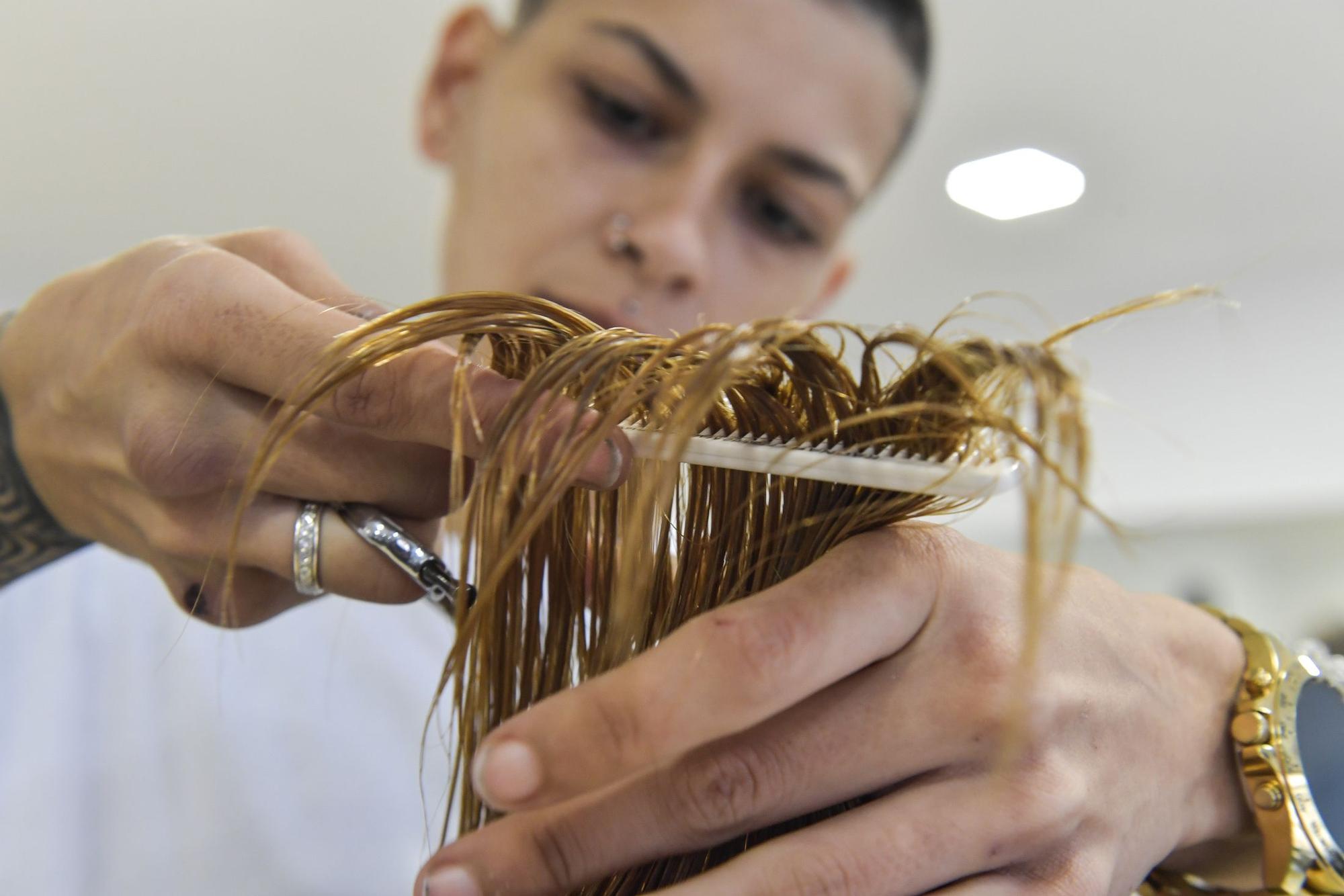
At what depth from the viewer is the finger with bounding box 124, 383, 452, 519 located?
13.5 inches

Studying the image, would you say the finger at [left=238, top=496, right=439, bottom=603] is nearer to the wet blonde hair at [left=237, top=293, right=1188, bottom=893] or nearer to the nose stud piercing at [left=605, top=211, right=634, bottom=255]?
the wet blonde hair at [left=237, top=293, right=1188, bottom=893]

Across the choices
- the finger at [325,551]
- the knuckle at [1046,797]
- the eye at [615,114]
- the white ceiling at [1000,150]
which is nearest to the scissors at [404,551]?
the finger at [325,551]

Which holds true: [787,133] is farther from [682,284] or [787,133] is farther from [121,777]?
[121,777]

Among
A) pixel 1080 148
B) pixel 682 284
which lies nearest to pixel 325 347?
pixel 682 284

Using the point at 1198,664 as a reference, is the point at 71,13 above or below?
above

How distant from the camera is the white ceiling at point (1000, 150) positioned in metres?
1.55

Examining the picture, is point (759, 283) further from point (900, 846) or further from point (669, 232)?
point (900, 846)

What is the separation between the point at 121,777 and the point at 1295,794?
0.77 meters

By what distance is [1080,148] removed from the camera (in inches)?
72.4

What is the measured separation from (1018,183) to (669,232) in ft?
4.63

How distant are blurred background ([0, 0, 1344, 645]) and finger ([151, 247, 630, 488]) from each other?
110 cm

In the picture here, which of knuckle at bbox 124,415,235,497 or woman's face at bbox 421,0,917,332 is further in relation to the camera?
woman's face at bbox 421,0,917,332

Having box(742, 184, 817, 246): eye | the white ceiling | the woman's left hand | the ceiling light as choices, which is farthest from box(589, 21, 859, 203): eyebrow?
the ceiling light

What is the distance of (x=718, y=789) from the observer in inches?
11.4
